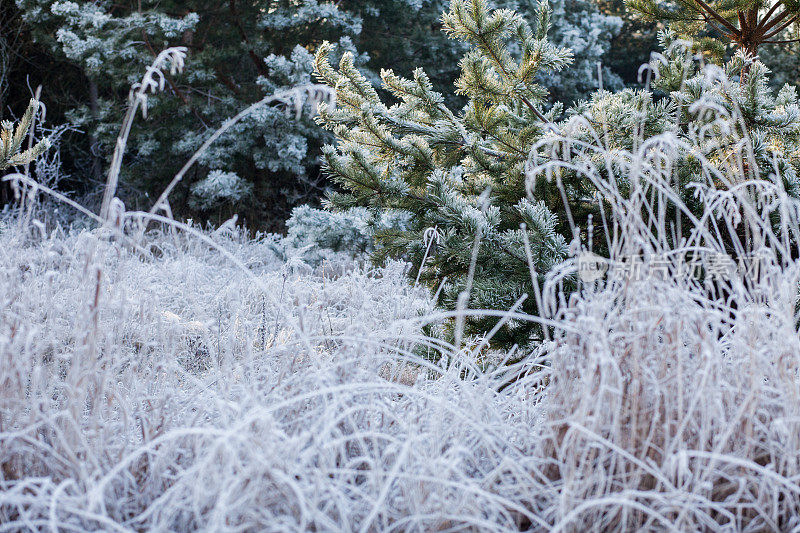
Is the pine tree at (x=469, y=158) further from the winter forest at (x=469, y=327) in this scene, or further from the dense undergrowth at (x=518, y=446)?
the dense undergrowth at (x=518, y=446)

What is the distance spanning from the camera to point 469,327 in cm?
248

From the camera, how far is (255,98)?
7461 mm

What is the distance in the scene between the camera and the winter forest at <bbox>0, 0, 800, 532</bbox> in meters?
1.23

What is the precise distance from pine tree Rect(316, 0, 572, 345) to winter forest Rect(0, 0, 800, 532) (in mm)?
13

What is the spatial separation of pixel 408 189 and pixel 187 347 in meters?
1.24

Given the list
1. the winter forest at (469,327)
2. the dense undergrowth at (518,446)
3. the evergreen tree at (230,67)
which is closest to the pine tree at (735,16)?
the winter forest at (469,327)

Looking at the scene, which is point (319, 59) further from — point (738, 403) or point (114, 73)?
point (114, 73)

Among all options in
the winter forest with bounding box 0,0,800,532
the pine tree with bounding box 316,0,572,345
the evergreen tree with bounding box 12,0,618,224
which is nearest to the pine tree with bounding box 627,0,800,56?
the winter forest with bounding box 0,0,800,532

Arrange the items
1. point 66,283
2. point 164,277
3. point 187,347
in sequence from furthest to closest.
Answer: point 164,277, point 66,283, point 187,347

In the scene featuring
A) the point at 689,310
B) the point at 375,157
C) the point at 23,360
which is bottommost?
the point at 23,360

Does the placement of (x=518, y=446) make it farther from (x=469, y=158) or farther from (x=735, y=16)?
(x=735, y=16)

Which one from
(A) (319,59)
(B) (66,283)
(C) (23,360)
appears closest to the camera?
(C) (23,360)

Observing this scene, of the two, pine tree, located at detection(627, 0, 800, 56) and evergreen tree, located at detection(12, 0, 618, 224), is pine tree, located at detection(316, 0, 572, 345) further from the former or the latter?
evergreen tree, located at detection(12, 0, 618, 224)

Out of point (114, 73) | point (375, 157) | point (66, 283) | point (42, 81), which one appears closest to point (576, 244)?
point (375, 157)
